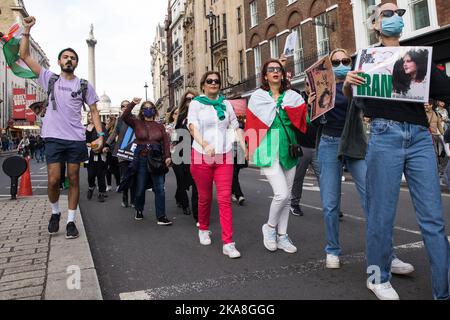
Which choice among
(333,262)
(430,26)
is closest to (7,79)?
(430,26)

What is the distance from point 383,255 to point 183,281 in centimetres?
156

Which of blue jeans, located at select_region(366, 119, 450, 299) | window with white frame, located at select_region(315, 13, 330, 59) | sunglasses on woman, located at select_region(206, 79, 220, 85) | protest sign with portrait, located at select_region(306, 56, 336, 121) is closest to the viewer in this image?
blue jeans, located at select_region(366, 119, 450, 299)

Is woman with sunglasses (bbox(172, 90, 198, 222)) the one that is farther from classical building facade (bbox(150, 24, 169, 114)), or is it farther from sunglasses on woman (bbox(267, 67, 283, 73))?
classical building facade (bbox(150, 24, 169, 114))

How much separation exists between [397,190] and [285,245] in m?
1.62

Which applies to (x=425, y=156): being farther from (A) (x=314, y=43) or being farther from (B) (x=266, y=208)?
(A) (x=314, y=43)

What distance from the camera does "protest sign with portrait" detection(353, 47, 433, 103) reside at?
2.54 m

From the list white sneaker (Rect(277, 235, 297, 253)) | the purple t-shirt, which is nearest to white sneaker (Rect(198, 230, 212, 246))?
white sneaker (Rect(277, 235, 297, 253))

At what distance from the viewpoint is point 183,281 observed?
3.19 metres

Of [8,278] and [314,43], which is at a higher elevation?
[314,43]

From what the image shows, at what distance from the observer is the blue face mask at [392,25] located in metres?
2.66

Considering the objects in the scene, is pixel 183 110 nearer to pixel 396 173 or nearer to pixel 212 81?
pixel 212 81

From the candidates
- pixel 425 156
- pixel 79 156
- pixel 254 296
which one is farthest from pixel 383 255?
pixel 79 156

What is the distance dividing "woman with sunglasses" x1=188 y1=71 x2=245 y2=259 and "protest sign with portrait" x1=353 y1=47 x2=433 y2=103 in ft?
5.58
